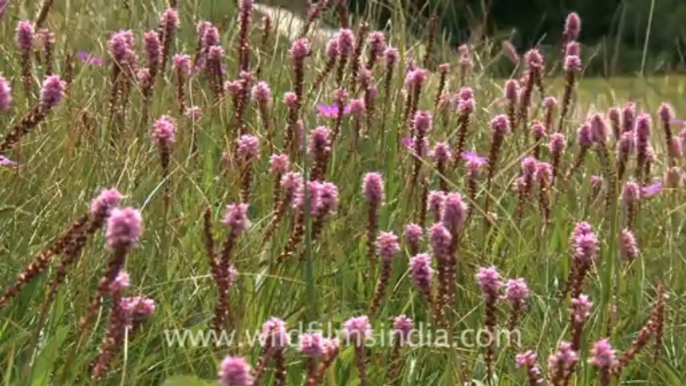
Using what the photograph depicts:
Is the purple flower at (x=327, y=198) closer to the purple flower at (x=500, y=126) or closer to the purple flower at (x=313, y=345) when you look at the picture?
the purple flower at (x=313, y=345)

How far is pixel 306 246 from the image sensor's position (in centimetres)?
142

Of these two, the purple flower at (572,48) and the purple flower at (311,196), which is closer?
the purple flower at (311,196)

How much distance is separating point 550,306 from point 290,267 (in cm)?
44

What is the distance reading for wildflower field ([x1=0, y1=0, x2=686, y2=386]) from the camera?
143cm

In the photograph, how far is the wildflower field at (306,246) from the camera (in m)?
1.43

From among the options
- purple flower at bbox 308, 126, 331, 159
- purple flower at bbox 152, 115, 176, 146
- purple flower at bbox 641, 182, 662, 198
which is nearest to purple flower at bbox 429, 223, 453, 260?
purple flower at bbox 308, 126, 331, 159

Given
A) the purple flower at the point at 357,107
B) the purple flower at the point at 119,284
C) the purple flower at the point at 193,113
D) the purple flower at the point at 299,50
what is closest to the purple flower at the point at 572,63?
the purple flower at the point at 357,107

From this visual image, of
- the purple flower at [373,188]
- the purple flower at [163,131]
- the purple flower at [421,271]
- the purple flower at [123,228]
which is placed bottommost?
the purple flower at [421,271]

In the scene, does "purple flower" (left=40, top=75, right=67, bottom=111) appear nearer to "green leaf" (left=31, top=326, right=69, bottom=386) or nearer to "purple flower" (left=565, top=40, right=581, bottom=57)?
"green leaf" (left=31, top=326, right=69, bottom=386)

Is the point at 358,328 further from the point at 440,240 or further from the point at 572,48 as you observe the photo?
the point at 572,48

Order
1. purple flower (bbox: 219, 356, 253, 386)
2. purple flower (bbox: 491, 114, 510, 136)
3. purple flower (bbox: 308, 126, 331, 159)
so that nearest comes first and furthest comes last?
purple flower (bbox: 219, 356, 253, 386), purple flower (bbox: 308, 126, 331, 159), purple flower (bbox: 491, 114, 510, 136)

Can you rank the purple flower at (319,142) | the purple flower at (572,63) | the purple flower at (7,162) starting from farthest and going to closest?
the purple flower at (572,63) < the purple flower at (7,162) < the purple flower at (319,142)

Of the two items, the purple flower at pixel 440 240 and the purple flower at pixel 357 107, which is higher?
the purple flower at pixel 357 107

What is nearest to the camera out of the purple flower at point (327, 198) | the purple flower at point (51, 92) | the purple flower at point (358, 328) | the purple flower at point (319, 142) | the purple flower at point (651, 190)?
the purple flower at point (358, 328)
